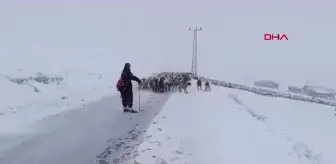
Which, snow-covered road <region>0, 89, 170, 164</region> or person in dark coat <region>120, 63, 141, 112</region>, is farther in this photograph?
person in dark coat <region>120, 63, 141, 112</region>

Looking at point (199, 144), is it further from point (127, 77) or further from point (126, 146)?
point (127, 77)

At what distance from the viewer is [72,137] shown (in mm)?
8883

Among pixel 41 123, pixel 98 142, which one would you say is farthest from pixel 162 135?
pixel 41 123

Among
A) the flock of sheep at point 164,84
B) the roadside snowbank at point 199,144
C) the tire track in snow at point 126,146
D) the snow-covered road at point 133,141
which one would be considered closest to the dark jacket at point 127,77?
the snow-covered road at point 133,141

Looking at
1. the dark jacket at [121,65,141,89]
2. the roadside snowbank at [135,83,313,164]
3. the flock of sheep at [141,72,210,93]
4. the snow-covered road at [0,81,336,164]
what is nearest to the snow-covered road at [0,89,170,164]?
the snow-covered road at [0,81,336,164]

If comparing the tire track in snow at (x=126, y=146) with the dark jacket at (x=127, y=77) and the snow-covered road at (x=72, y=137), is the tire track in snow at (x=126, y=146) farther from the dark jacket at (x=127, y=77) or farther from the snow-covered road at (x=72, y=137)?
the dark jacket at (x=127, y=77)

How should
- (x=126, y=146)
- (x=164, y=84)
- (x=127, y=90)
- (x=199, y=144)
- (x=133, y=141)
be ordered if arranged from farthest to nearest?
(x=164, y=84) < (x=127, y=90) < (x=199, y=144) < (x=133, y=141) < (x=126, y=146)

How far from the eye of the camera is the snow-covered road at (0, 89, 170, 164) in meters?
7.12

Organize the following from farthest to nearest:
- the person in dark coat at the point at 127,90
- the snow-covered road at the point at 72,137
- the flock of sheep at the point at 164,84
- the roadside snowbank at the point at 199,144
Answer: the flock of sheep at the point at 164,84, the person in dark coat at the point at 127,90, the roadside snowbank at the point at 199,144, the snow-covered road at the point at 72,137

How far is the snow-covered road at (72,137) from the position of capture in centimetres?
712

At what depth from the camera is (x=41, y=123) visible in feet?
35.9

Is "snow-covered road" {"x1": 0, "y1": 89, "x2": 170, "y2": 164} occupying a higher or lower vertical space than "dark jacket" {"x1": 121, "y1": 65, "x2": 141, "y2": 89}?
lower

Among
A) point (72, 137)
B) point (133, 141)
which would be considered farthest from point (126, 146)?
point (72, 137)

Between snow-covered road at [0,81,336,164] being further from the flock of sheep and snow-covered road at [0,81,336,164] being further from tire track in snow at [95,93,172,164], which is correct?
the flock of sheep
